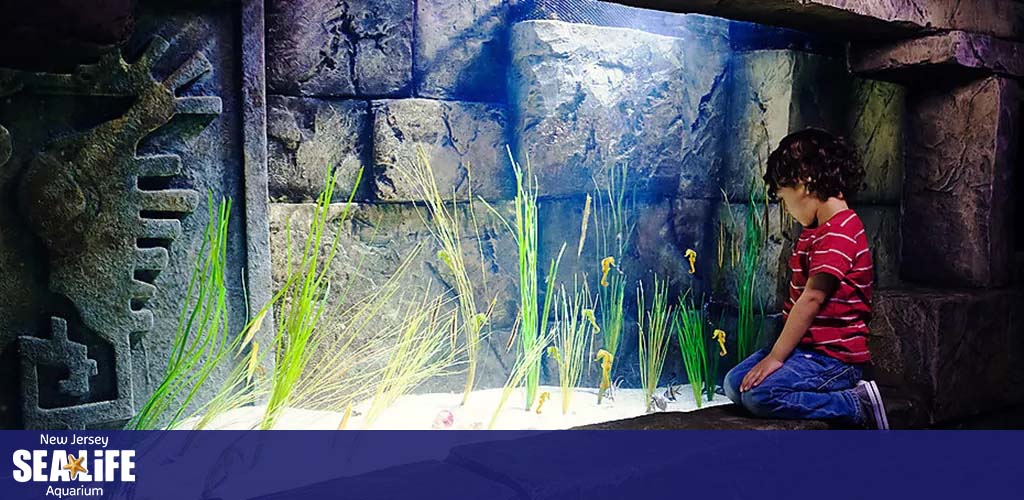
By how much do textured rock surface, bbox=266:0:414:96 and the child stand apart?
1.55 metres

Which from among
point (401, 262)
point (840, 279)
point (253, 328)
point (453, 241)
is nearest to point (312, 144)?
point (401, 262)

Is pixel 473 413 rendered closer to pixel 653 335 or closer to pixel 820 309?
pixel 653 335

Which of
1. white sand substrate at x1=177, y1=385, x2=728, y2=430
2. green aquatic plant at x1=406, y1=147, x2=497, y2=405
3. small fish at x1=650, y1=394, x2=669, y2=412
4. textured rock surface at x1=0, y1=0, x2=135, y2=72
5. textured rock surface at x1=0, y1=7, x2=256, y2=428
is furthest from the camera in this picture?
small fish at x1=650, y1=394, x2=669, y2=412

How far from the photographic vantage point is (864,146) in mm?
3943

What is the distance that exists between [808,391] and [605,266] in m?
1.23

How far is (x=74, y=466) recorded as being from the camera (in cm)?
230

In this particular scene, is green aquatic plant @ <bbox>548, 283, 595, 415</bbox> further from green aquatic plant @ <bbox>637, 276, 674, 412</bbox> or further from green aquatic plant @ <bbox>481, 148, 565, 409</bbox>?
green aquatic plant @ <bbox>637, 276, 674, 412</bbox>

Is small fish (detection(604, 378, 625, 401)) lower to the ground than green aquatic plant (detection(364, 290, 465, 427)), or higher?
lower

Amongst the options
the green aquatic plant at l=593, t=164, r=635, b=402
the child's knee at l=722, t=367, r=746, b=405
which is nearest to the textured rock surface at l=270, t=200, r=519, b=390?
the green aquatic plant at l=593, t=164, r=635, b=402

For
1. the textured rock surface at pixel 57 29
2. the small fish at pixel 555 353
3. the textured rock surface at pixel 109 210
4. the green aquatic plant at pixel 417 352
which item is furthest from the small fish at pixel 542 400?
the textured rock surface at pixel 57 29

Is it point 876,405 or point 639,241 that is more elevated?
point 639,241

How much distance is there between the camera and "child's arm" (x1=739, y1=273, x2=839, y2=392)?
2705 mm

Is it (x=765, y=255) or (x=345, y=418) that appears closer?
(x=345, y=418)

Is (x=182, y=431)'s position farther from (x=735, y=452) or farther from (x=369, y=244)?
(x=735, y=452)
